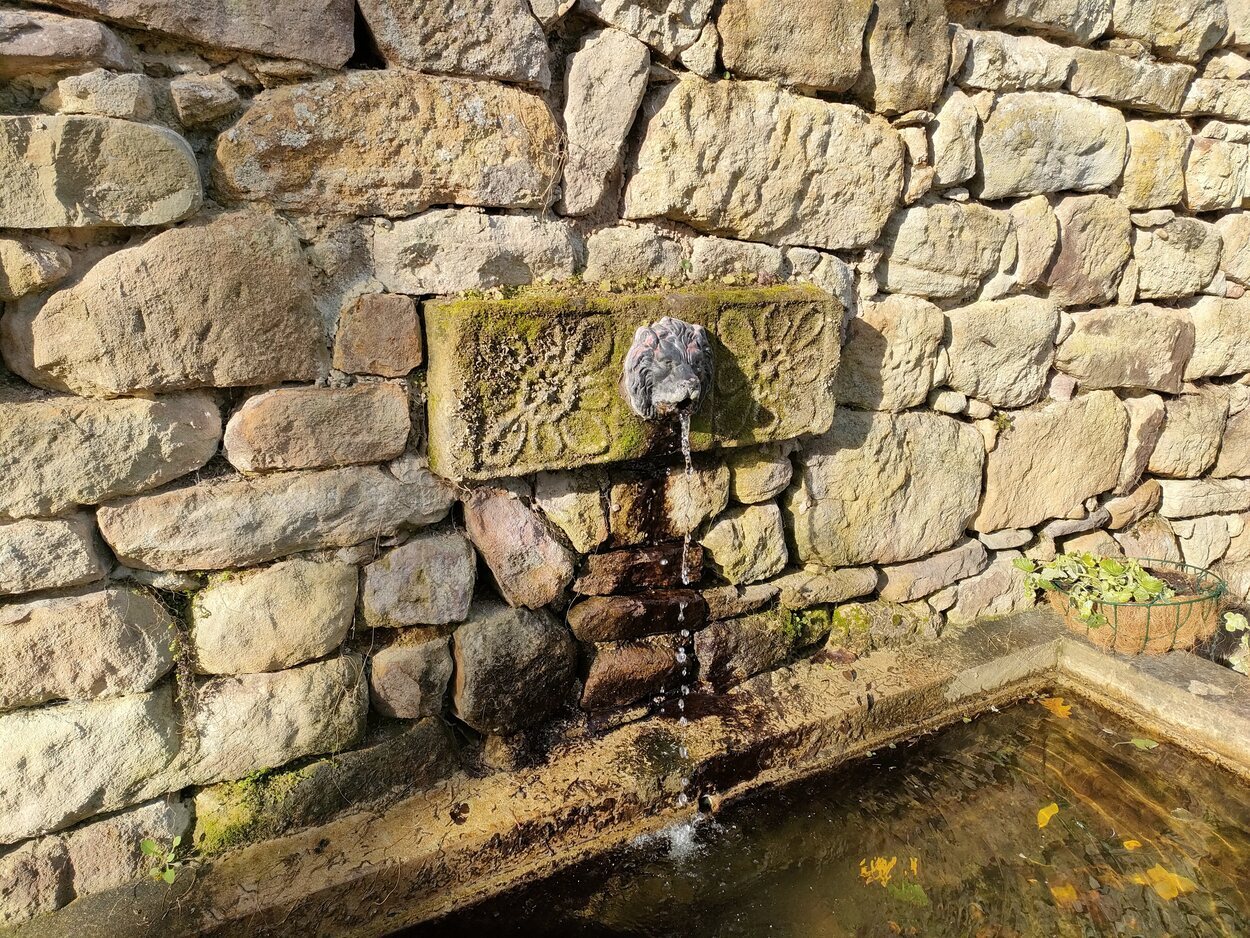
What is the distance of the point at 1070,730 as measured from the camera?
276 centimetres

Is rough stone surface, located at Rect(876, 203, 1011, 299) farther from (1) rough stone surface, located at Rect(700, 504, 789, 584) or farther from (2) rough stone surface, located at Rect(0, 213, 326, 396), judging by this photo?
(2) rough stone surface, located at Rect(0, 213, 326, 396)

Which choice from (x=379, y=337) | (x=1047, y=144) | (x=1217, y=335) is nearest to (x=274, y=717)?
(x=379, y=337)

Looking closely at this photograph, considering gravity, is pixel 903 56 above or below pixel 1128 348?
above

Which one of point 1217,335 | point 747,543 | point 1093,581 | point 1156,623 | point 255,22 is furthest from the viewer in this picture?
point 1217,335

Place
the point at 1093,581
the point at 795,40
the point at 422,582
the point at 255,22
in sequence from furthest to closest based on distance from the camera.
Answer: the point at 1093,581 → the point at 795,40 → the point at 422,582 → the point at 255,22

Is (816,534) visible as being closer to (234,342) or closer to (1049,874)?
(1049,874)

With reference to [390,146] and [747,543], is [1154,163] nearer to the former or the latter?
[747,543]

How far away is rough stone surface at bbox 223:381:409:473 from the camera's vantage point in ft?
6.27

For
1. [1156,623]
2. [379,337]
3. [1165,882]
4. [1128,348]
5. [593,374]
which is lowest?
[1165,882]

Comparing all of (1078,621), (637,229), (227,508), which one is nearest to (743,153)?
(637,229)

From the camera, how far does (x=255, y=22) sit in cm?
174

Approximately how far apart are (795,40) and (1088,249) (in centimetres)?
145

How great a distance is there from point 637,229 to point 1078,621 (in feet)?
6.97

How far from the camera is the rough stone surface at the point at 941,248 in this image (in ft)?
8.79
